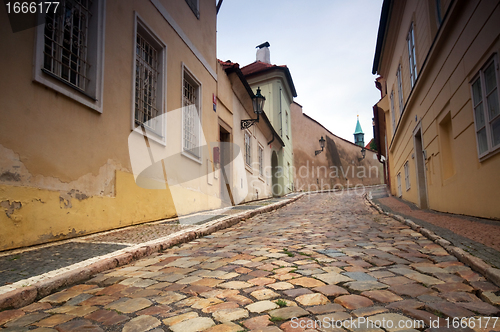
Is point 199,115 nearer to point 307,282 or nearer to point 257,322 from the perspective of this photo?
point 307,282

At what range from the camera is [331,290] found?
2.71 meters

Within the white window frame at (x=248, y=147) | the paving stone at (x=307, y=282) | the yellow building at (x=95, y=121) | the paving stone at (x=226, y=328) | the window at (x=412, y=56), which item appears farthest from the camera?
the white window frame at (x=248, y=147)

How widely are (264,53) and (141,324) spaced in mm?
25829

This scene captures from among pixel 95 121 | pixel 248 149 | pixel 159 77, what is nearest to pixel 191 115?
pixel 159 77

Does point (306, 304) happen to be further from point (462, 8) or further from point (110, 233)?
point (462, 8)

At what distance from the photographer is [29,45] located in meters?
4.16

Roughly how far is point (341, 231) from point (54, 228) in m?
4.39

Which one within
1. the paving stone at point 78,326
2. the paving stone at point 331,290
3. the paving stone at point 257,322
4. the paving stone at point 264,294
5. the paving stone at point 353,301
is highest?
the paving stone at point 331,290

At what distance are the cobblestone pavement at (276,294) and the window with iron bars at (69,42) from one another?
2.91m

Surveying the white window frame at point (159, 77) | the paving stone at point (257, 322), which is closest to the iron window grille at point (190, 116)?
the white window frame at point (159, 77)

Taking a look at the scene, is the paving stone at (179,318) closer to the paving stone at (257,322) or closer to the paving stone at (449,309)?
the paving stone at (257,322)

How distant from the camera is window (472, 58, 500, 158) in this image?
195 inches

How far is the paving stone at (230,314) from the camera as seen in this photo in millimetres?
2232

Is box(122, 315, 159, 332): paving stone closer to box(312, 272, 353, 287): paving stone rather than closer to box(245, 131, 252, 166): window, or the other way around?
box(312, 272, 353, 287): paving stone
